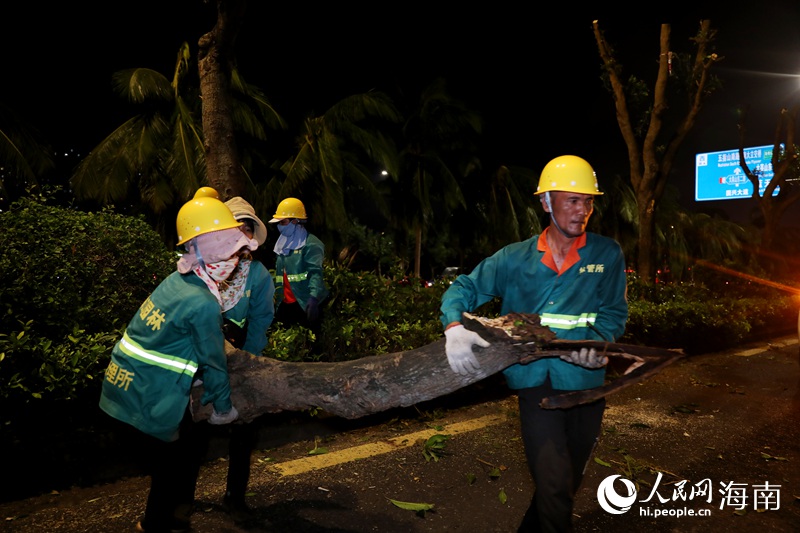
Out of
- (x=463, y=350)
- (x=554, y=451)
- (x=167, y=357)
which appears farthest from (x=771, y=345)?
(x=167, y=357)

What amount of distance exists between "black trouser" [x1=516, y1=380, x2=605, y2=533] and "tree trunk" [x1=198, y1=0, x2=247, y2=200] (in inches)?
186

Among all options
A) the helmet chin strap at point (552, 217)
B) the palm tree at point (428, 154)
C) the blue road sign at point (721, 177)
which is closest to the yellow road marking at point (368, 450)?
the helmet chin strap at point (552, 217)

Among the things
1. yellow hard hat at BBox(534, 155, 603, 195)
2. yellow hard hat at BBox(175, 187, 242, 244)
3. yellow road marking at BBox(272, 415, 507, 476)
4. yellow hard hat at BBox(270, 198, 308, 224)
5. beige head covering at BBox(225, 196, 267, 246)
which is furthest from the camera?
yellow hard hat at BBox(270, 198, 308, 224)

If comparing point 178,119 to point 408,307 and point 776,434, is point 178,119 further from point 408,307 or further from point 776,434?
point 776,434

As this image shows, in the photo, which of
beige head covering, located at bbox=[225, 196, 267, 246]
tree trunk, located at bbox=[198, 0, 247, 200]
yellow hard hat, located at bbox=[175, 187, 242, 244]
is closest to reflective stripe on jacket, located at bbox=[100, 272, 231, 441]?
yellow hard hat, located at bbox=[175, 187, 242, 244]

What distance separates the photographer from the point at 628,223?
26844mm

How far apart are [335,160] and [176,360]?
16076 millimetres

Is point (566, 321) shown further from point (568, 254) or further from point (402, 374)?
point (402, 374)

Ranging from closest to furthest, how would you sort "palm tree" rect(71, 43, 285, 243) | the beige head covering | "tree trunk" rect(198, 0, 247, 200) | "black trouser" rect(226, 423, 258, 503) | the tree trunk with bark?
"black trouser" rect(226, 423, 258, 503) → the beige head covering → "tree trunk" rect(198, 0, 247, 200) → "palm tree" rect(71, 43, 285, 243) → the tree trunk with bark

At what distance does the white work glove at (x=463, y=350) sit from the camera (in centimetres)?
268

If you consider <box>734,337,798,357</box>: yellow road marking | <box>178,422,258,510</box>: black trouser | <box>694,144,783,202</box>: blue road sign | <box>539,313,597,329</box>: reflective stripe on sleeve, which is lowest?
<box>734,337,798,357</box>: yellow road marking

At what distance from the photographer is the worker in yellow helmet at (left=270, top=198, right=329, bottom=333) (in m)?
5.80

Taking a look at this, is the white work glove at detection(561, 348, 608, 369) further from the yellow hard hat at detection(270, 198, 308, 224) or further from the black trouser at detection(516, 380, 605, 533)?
the yellow hard hat at detection(270, 198, 308, 224)

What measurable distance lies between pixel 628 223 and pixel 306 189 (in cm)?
1603
